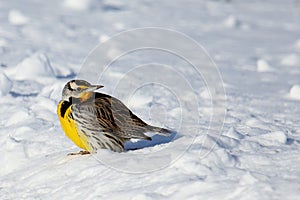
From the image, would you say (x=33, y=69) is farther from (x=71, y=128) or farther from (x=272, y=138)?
(x=272, y=138)

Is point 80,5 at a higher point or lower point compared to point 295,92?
higher

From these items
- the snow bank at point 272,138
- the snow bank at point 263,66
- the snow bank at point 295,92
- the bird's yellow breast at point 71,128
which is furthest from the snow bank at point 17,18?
the snow bank at point 272,138

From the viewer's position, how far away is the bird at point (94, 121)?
4.90 metres

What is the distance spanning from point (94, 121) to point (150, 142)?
2.08ft

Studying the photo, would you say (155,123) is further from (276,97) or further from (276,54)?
Result: (276,54)

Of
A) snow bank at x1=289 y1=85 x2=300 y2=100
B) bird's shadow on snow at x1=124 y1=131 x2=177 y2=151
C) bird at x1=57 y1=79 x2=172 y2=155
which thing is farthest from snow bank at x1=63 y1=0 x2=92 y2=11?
bird at x1=57 y1=79 x2=172 y2=155

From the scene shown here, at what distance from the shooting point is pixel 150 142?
5.38 m

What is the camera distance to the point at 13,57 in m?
8.41

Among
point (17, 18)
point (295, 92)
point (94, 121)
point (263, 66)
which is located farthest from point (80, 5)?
point (94, 121)

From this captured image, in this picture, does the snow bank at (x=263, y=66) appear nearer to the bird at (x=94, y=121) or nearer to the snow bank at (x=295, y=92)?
the snow bank at (x=295, y=92)

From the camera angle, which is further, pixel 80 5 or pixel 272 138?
pixel 80 5

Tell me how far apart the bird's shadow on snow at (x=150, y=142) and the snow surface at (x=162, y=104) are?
0.01m

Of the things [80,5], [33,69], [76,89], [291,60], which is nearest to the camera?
[76,89]

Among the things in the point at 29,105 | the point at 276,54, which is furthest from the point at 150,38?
the point at 29,105
